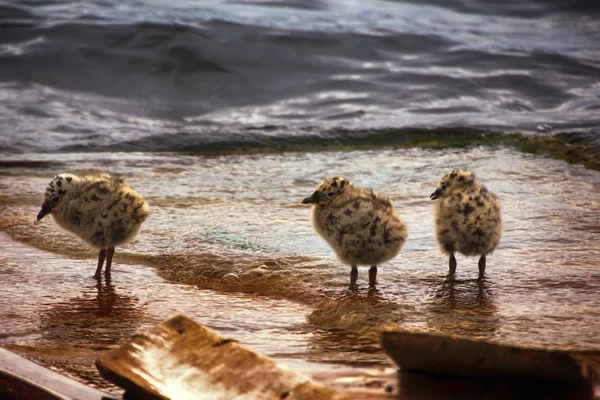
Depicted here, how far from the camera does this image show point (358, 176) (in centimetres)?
1152

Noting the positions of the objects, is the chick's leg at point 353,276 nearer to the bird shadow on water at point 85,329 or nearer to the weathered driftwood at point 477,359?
the bird shadow on water at point 85,329

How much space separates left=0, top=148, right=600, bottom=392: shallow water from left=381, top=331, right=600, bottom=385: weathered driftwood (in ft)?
2.39

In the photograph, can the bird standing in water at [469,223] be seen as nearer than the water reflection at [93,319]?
No

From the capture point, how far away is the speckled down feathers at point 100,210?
300 inches

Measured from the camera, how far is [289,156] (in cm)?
1288

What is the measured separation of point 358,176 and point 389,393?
6.80 meters

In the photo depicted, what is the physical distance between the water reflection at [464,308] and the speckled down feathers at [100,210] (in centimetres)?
223

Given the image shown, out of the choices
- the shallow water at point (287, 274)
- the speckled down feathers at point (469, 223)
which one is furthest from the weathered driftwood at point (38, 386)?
the speckled down feathers at point (469, 223)

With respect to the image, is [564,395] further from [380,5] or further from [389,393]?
[380,5]

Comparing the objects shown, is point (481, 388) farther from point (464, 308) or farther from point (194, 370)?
point (464, 308)

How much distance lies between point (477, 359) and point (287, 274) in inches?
127

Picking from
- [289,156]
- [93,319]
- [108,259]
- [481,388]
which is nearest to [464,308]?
[481,388]

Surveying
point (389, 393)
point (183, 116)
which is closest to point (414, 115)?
point (183, 116)

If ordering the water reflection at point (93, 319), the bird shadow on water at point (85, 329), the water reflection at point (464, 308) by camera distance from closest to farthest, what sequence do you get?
the bird shadow on water at point (85, 329) < the water reflection at point (93, 319) < the water reflection at point (464, 308)
